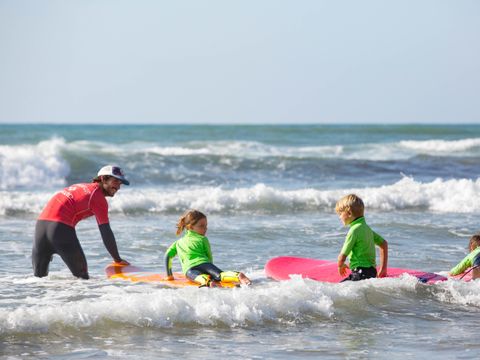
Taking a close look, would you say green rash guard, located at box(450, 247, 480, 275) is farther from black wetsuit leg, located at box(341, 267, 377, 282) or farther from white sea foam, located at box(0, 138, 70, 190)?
white sea foam, located at box(0, 138, 70, 190)

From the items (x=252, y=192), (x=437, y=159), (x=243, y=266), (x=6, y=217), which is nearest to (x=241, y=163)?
(x=437, y=159)

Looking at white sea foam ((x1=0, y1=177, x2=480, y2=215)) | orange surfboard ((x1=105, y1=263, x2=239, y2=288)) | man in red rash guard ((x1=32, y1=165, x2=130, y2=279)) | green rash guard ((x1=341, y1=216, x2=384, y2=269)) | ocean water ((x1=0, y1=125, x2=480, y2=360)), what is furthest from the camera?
white sea foam ((x1=0, y1=177, x2=480, y2=215))

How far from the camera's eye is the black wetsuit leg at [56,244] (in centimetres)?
712

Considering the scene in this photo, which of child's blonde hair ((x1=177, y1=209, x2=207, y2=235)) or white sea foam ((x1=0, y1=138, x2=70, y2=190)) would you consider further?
white sea foam ((x1=0, y1=138, x2=70, y2=190))

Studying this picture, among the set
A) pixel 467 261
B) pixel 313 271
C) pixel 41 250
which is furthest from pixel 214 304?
pixel 467 261

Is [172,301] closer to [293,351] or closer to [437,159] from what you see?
[293,351]

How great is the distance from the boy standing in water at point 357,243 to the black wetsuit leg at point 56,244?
226 centimetres

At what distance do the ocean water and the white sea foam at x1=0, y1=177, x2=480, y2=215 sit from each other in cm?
3

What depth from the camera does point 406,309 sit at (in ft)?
22.1

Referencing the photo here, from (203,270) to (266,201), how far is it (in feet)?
26.0

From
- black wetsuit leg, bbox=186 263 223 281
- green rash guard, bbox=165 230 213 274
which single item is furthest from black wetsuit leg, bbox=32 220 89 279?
black wetsuit leg, bbox=186 263 223 281

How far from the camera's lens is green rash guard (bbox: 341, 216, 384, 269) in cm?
685

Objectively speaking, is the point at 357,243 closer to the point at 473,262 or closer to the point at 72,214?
the point at 473,262

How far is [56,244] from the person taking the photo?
23.4 feet
